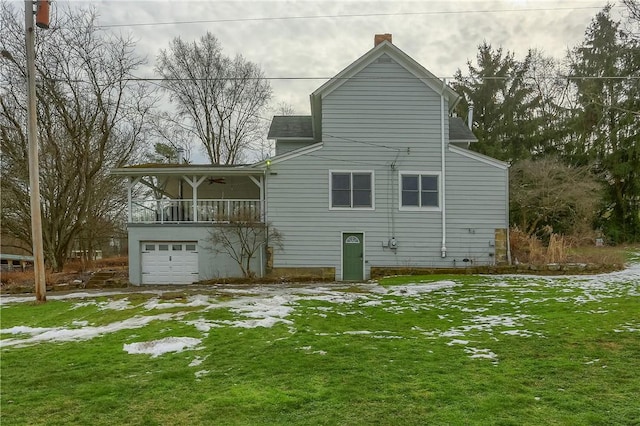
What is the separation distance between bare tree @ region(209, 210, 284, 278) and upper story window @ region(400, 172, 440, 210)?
4913 millimetres

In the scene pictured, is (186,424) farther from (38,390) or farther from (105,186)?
(105,186)

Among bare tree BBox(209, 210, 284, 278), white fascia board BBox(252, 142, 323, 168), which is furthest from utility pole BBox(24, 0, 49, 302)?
white fascia board BBox(252, 142, 323, 168)

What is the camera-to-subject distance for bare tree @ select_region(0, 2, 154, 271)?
56.1 ft

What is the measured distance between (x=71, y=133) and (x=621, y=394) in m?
21.4

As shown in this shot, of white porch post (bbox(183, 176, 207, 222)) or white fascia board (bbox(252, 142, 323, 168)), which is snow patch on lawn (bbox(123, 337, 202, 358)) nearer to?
white porch post (bbox(183, 176, 207, 222))

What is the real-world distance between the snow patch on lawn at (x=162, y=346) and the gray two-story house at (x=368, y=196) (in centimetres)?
835

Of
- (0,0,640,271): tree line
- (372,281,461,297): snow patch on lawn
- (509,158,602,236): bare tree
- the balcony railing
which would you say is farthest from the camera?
(509,158,602,236): bare tree

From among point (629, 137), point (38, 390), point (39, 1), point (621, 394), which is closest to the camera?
point (621, 394)

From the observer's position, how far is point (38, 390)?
423 cm

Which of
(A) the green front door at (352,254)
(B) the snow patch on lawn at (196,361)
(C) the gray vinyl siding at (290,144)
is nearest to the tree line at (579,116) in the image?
(A) the green front door at (352,254)

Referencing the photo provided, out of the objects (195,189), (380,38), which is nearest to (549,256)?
(380,38)

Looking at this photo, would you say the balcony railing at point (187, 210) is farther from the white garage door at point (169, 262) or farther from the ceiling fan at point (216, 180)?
the ceiling fan at point (216, 180)

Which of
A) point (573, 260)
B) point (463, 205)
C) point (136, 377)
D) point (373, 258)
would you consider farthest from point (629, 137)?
point (136, 377)

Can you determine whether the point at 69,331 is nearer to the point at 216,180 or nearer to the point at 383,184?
the point at 216,180
